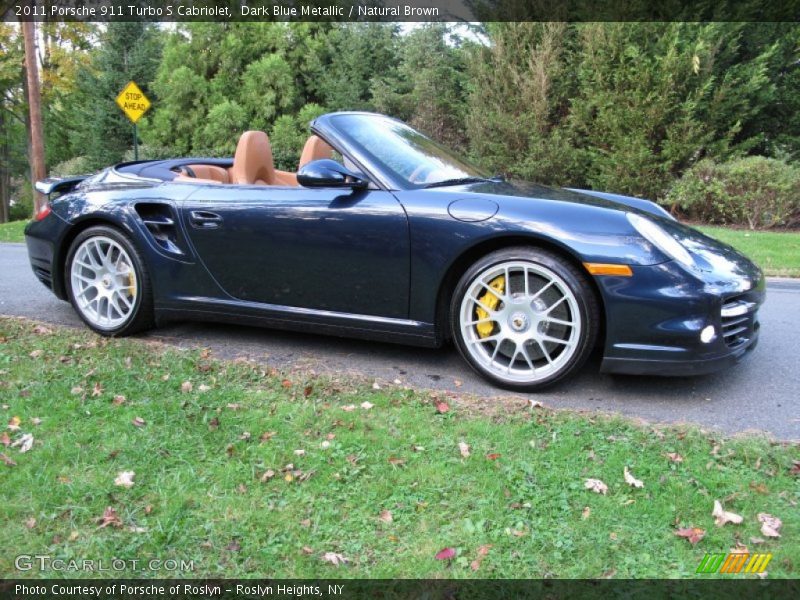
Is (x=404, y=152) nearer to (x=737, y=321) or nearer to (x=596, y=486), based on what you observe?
(x=737, y=321)

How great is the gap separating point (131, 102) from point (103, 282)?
995 centimetres


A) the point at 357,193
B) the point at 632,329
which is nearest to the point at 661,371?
the point at 632,329

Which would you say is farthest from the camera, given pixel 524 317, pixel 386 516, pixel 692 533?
pixel 524 317

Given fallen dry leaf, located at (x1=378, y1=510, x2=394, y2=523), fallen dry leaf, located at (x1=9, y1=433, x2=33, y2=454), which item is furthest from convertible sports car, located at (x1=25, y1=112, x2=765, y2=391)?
fallen dry leaf, located at (x1=9, y1=433, x2=33, y2=454)

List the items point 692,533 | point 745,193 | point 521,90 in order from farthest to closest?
point 521,90 < point 745,193 < point 692,533

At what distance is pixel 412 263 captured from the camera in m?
3.15

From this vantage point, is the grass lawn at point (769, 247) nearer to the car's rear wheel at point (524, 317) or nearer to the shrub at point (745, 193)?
the shrub at point (745, 193)

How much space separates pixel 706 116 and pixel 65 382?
12859 mm

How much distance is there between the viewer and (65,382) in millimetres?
3111

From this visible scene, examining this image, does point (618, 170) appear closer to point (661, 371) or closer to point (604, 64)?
point (604, 64)

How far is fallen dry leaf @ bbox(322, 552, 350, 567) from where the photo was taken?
6.15 ft

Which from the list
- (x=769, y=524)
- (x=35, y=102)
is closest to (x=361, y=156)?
(x=769, y=524)

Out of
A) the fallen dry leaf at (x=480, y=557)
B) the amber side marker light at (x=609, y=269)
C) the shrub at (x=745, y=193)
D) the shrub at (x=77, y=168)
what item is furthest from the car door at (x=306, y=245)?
the shrub at (x=77, y=168)

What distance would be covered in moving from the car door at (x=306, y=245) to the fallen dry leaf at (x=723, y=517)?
1663 millimetres
